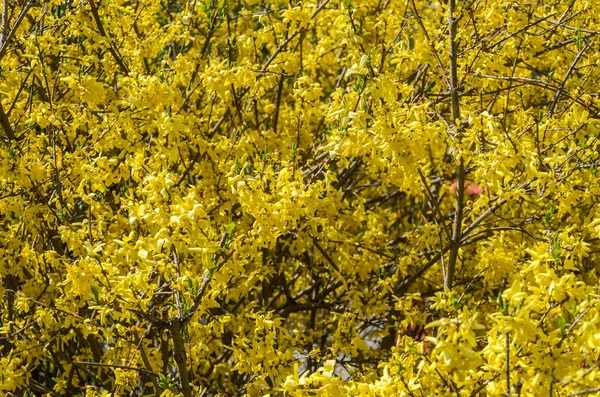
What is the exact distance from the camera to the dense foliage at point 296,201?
2.89 metres

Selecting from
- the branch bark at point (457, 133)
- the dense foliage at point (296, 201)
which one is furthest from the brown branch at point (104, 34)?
the branch bark at point (457, 133)

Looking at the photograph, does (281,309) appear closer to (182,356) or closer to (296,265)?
(296,265)

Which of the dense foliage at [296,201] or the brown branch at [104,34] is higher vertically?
the brown branch at [104,34]

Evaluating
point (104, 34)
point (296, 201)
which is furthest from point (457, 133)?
point (104, 34)

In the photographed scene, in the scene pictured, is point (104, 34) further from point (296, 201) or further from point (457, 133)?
point (457, 133)

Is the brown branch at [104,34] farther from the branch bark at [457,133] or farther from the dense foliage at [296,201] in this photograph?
the branch bark at [457,133]

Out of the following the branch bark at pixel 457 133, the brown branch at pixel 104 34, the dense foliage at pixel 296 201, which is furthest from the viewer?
the brown branch at pixel 104 34

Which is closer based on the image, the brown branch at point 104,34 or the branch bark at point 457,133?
the branch bark at point 457,133

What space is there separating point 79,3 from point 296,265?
2.25m

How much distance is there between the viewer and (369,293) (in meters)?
4.61

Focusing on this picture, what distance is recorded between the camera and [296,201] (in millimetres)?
3467

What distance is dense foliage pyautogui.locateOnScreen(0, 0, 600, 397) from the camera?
2889 millimetres

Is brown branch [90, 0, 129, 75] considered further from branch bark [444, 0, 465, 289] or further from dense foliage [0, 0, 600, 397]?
branch bark [444, 0, 465, 289]

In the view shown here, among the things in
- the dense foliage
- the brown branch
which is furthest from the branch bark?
the brown branch
